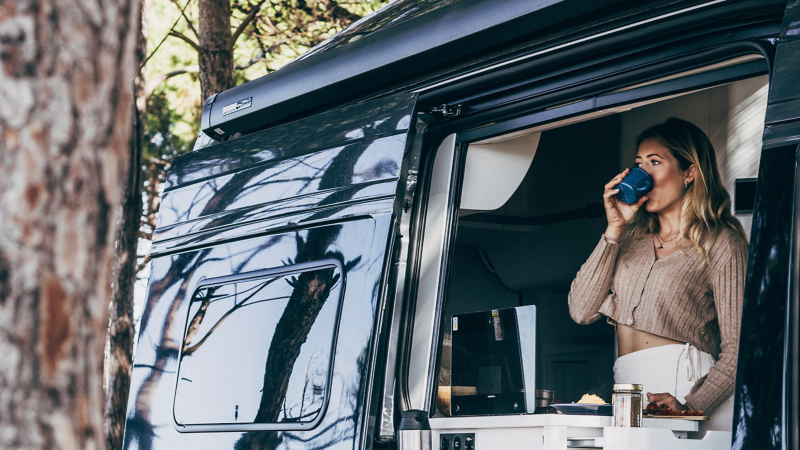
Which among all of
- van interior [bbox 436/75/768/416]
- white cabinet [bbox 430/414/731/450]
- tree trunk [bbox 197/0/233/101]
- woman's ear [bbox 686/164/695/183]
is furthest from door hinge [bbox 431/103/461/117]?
tree trunk [bbox 197/0/233/101]

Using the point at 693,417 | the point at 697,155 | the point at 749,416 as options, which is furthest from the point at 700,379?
the point at 749,416

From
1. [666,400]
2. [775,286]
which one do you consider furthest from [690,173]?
[775,286]

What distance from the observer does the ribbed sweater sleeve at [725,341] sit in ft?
9.62

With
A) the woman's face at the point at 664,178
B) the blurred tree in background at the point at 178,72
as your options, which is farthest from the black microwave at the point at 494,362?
the blurred tree in background at the point at 178,72

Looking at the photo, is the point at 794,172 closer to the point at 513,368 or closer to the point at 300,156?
the point at 513,368

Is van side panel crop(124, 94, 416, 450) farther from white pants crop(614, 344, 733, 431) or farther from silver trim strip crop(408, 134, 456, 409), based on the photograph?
white pants crop(614, 344, 733, 431)

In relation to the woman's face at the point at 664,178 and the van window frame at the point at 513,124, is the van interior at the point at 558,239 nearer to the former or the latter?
the woman's face at the point at 664,178

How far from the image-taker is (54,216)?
4.25 feet

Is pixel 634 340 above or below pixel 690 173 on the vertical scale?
below

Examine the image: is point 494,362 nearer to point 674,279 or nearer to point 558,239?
point 674,279

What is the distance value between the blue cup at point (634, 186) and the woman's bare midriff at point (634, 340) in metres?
0.49

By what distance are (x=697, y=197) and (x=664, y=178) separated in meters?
0.16

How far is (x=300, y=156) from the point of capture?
9.38ft

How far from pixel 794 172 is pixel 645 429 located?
34.5 inches
